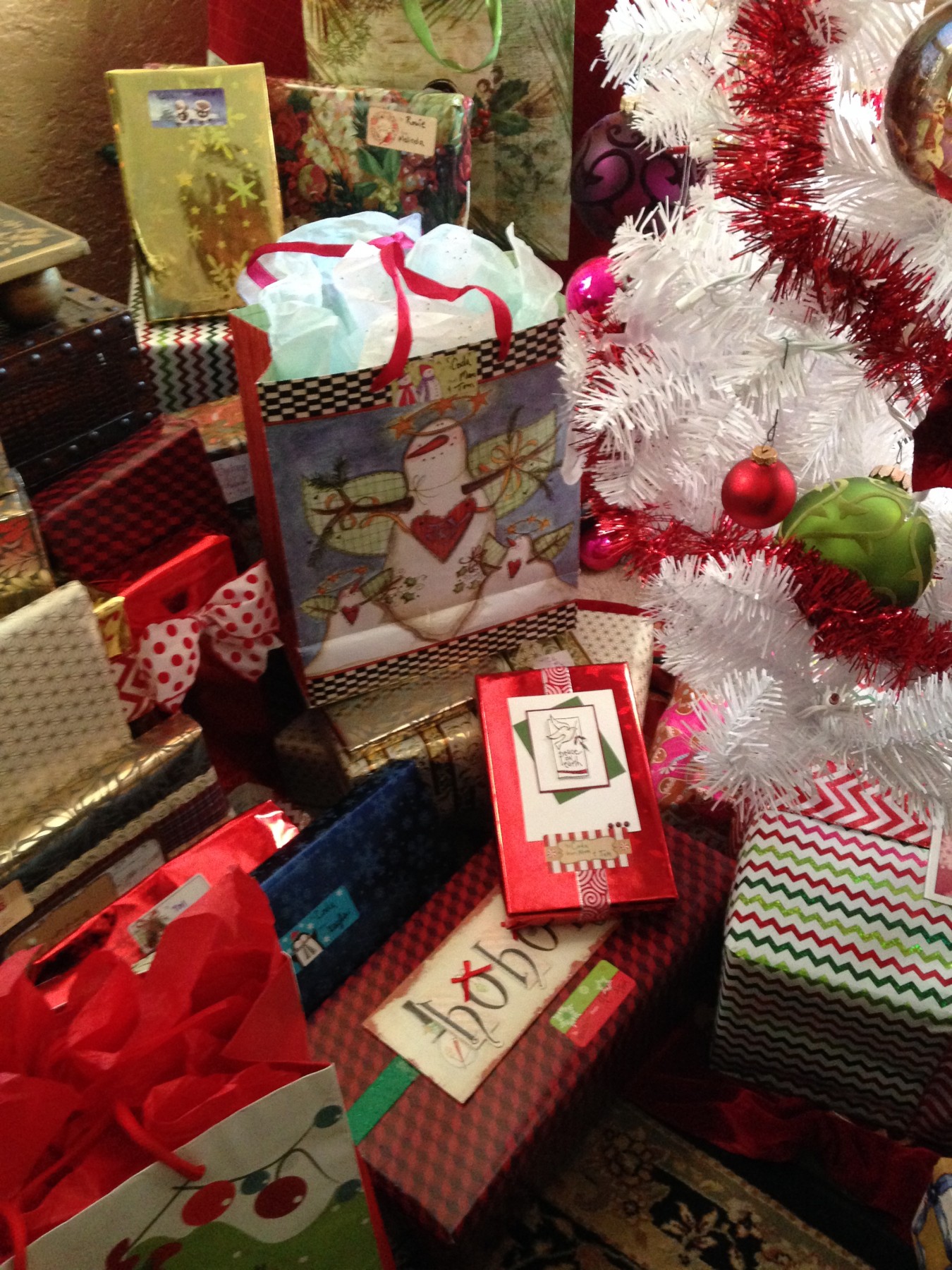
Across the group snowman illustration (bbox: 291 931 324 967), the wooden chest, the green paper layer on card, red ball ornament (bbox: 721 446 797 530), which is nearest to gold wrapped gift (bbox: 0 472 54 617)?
the wooden chest

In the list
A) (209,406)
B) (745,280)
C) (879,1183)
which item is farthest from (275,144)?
(879,1183)

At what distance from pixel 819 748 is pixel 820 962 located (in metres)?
0.25

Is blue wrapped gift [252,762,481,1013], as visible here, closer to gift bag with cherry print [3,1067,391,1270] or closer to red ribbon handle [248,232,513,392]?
gift bag with cherry print [3,1067,391,1270]

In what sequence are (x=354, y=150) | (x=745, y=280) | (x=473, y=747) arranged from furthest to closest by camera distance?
(x=354, y=150)
(x=473, y=747)
(x=745, y=280)

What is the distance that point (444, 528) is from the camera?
51.1 inches

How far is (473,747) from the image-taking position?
54.8 inches

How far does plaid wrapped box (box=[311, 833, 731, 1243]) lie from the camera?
1028mm

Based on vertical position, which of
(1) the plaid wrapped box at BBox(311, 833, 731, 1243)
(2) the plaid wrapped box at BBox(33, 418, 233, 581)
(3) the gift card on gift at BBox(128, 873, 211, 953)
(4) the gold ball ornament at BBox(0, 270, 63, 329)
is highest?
(4) the gold ball ornament at BBox(0, 270, 63, 329)

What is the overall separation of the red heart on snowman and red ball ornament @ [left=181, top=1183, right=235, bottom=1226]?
779mm

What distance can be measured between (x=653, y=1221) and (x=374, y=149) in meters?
1.51

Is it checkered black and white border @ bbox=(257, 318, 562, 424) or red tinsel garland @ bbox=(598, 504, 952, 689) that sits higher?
checkered black and white border @ bbox=(257, 318, 562, 424)

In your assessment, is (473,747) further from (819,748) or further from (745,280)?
(745,280)

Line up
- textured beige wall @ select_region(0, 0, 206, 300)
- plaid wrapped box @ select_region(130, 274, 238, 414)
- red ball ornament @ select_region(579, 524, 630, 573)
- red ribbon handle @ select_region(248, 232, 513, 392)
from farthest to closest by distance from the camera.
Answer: red ball ornament @ select_region(579, 524, 630, 573) → textured beige wall @ select_region(0, 0, 206, 300) → plaid wrapped box @ select_region(130, 274, 238, 414) → red ribbon handle @ select_region(248, 232, 513, 392)

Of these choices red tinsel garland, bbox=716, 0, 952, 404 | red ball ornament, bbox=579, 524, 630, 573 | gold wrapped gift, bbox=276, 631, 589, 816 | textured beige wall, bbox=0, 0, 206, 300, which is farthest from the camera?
red ball ornament, bbox=579, 524, 630, 573
